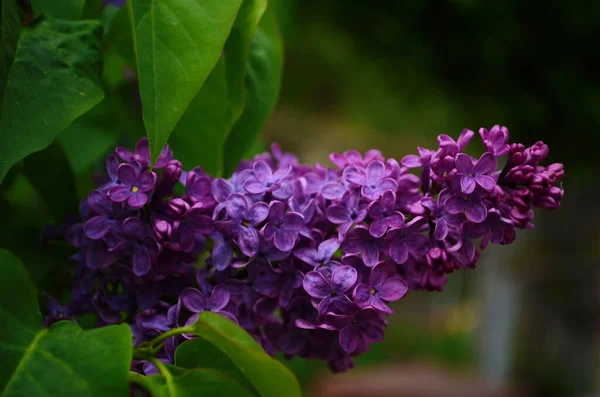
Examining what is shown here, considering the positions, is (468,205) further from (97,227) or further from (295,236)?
(97,227)

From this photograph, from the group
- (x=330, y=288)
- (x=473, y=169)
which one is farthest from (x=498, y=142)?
(x=330, y=288)

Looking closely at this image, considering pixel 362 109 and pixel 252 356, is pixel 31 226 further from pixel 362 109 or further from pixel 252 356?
pixel 362 109

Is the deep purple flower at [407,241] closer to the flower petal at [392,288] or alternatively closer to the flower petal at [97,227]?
the flower petal at [392,288]

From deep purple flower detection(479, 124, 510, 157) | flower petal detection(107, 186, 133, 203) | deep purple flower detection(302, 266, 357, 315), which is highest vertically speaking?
deep purple flower detection(479, 124, 510, 157)

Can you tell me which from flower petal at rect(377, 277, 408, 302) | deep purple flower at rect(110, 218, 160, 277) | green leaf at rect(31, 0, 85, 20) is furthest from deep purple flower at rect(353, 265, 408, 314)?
green leaf at rect(31, 0, 85, 20)

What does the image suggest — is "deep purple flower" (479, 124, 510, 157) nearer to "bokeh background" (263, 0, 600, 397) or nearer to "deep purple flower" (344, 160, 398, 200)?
"deep purple flower" (344, 160, 398, 200)

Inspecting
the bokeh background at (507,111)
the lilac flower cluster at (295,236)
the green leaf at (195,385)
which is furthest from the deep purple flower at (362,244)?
the bokeh background at (507,111)

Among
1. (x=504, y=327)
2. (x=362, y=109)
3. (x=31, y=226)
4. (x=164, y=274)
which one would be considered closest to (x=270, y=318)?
(x=164, y=274)
